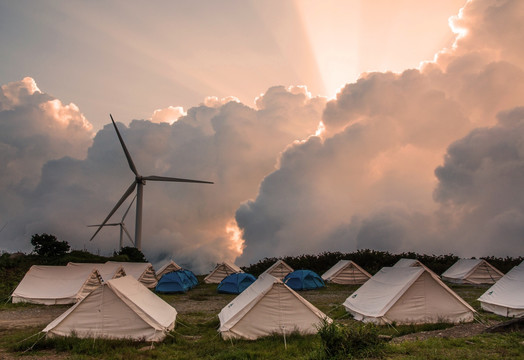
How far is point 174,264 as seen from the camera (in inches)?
1933

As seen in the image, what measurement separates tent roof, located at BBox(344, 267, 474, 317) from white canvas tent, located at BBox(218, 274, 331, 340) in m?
3.84

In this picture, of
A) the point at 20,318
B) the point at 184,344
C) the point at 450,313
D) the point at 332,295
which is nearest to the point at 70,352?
the point at 184,344

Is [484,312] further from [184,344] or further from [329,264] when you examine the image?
[329,264]

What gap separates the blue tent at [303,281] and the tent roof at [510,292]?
60.0 ft

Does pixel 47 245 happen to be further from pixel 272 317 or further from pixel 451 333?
pixel 451 333

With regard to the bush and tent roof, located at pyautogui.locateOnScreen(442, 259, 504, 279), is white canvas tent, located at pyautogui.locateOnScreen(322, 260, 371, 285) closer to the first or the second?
tent roof, located at pyautogui.locateOnScreen(442, 259, 504, 279)

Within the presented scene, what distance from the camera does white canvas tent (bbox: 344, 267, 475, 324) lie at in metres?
17.7

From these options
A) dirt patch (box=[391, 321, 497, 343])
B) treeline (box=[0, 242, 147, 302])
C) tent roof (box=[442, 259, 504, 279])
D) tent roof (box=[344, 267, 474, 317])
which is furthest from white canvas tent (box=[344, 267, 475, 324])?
treeline (box=[0, 242, 147, 302])

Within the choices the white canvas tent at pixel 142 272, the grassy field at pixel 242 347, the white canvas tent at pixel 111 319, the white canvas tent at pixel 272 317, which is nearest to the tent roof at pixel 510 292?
the grassy field at pixel 242 347

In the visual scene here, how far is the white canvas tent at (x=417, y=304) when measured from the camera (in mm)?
17703

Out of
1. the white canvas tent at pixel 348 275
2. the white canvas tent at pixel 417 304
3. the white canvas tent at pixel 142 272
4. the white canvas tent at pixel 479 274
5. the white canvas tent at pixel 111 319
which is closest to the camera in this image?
the white canvas tent at pixel 111 319

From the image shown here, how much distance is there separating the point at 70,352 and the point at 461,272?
38.2m

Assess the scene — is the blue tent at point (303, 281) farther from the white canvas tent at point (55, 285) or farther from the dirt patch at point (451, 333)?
the dirt patch at point (451, 333)

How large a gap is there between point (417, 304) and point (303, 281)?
20.0 m
